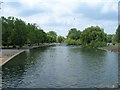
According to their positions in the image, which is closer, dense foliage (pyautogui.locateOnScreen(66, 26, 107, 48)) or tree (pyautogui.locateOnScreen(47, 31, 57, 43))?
dense foliage (pyautogui.locateOnScreen(66, 26, 107, 48))

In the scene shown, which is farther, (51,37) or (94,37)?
(51,37)

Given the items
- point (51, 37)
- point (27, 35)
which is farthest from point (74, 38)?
point (27, 35)

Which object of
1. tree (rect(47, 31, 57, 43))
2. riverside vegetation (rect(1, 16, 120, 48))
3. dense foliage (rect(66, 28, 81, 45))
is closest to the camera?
riverside vegetation (rect(1, 16, 120, 48))

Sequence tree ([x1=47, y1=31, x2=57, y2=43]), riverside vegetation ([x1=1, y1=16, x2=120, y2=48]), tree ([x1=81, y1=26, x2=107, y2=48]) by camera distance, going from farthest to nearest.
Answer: tree ([x1=47, y1=31, x2=57, y2=43]), tree ([x1=81, y1=26, x2=107, y2=48]), riverside vegetation ([x1=1, y1=16, x2=120, y2=48])

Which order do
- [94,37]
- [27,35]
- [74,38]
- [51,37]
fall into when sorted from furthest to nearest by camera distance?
[51,37] → [74,38] → [94,37] → [27,35]

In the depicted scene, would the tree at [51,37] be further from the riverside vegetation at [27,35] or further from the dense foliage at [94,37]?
the dense foliage at [94,37]

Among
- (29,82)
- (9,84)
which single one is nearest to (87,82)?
(29,82)

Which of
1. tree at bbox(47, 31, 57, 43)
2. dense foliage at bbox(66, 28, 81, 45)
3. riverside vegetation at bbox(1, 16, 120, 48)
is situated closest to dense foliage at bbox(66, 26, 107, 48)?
riverside vegetation at bbox(1, 16, 120, 48)

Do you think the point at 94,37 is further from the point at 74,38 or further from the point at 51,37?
the point at 51,37

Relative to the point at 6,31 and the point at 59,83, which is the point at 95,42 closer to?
the point at 6,31

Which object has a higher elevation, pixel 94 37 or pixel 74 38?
pixel 74 38

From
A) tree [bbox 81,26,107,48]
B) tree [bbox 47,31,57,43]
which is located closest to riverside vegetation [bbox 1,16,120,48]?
tree [bbox 81,26,107,48]

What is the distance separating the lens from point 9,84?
1892 cm

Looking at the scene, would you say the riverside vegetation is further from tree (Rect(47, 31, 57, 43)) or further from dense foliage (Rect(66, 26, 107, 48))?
tree (Rect(47, 31, 57, 43))
